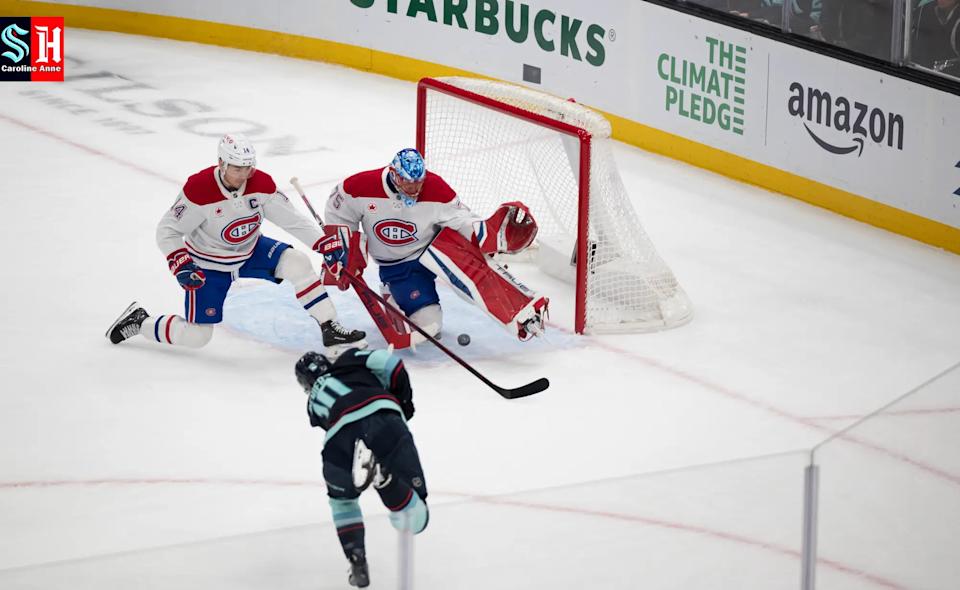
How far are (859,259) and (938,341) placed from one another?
42.0 inches

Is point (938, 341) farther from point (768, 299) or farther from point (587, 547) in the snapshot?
point (587, 547)

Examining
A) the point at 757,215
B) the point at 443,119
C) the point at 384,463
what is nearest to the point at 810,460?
the point at 384,463

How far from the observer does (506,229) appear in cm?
615

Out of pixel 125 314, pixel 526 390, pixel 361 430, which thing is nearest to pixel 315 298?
pixel 125 314

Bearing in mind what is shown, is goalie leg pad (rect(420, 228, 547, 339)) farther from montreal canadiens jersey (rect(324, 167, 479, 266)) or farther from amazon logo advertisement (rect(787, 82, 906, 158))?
amazon logo advertisement (rect(787, 82, 906, 158))

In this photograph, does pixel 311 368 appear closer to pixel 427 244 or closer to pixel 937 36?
pixel 427 244

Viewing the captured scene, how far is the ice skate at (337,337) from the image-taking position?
6031 millimetres

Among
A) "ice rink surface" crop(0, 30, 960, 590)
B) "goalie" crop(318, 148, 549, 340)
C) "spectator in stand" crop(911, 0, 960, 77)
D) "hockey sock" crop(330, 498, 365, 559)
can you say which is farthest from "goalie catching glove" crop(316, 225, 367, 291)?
"spectator in stand" crop(911, 0, 960, 77)

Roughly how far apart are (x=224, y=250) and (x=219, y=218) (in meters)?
0.14

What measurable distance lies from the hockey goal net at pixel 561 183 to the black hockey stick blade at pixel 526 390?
0.77 meters

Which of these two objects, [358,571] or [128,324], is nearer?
[358,571]

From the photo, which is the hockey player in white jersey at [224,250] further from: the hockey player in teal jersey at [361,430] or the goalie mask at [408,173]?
the hockey player in teal jersey at [361,430]

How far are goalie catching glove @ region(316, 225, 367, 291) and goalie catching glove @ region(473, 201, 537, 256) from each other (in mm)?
464

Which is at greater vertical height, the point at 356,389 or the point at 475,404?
the point at 356,389
